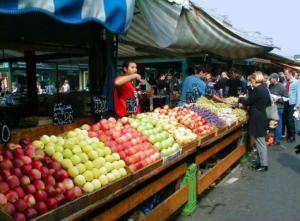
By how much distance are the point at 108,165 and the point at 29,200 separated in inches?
45.4

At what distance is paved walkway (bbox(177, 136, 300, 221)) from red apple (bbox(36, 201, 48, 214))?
9.54 ft

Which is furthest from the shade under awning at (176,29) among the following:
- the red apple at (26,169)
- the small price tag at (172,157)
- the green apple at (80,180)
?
the red apple at (26,169)

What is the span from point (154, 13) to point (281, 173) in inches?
185

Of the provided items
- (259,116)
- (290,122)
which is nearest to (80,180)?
(259,116)

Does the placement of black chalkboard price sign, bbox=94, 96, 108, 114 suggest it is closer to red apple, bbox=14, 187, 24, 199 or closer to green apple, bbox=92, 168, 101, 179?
green apple, bbox=92, 168, 101, 179

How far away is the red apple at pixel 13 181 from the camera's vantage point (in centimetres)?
314

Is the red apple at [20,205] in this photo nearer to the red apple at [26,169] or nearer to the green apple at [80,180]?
the red apple at [26,169]

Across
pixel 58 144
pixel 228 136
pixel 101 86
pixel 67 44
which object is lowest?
pixel 228 136

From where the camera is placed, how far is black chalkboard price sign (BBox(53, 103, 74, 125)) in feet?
Result: 17.4

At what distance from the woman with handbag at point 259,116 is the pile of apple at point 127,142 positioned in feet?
12.7

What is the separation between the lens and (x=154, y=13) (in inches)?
209

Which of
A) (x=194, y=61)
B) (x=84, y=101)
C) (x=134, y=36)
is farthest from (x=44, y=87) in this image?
(x=134, y=36)

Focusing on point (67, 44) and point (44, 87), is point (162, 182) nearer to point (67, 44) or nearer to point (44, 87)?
point (67, 44)

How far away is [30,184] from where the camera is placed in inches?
127
